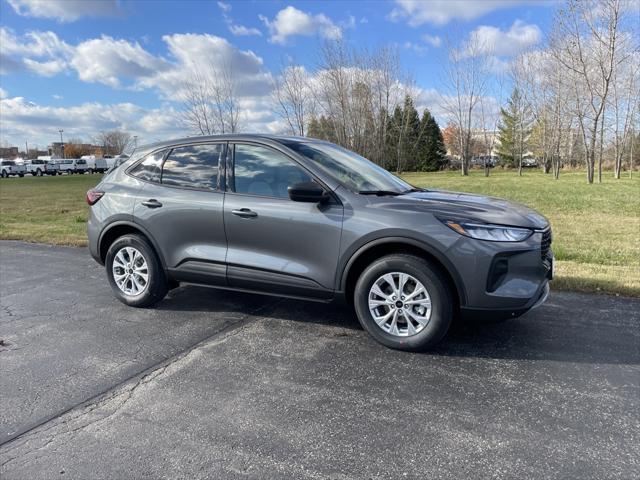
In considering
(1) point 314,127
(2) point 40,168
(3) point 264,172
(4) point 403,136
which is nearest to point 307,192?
(3) point 264,172

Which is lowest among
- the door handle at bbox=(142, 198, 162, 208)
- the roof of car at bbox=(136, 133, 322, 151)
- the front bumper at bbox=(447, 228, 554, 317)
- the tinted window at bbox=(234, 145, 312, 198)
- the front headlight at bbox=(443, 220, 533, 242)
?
the front bumper at bbox=(447, 228, 554, 317)

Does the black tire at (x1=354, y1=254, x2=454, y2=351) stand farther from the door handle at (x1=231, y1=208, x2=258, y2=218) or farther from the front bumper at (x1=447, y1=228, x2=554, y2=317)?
the door handle at (x1=231, y1=208, x2=258, y2=218)

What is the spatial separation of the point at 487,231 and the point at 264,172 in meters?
1.97

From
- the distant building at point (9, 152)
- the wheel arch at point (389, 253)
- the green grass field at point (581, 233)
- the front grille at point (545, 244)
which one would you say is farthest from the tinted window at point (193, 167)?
the distant building at point (9, 152)

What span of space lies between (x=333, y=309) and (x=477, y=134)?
51.8 m

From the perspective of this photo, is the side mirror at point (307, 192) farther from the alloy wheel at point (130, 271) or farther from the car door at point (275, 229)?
the alloy wheel at point (130, 271)

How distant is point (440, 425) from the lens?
8.66 feet

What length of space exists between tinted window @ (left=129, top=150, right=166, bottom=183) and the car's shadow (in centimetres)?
Answer: 137

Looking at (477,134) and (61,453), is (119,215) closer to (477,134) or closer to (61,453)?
(61,453)

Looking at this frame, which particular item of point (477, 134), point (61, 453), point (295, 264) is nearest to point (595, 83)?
point (477, 134)

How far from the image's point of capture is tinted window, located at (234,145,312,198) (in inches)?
158

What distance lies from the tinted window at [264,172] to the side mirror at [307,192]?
9.3 inches

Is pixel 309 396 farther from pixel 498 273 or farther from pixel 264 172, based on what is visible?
pixel 264 172

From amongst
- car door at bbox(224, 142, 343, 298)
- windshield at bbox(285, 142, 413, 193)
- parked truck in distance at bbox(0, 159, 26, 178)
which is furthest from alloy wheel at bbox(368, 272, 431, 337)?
parked truck in distance at bbox(0, 159, 26, 178)
